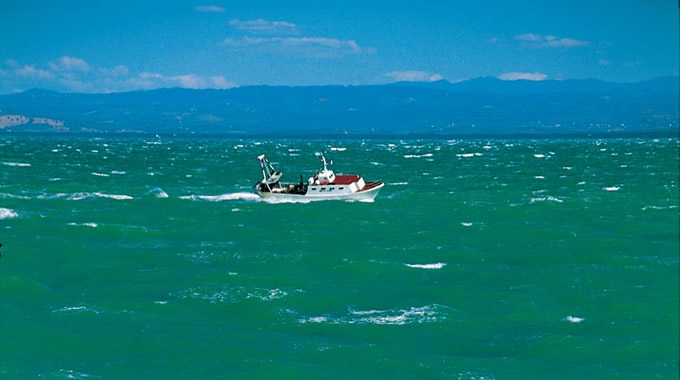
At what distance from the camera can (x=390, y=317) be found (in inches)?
1586

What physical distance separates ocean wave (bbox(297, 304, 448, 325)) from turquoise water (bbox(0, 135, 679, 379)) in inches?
4.1

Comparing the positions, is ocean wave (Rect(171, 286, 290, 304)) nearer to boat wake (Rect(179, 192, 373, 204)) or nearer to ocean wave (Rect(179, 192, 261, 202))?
boat wake (Rect(179, 192, 373, 204))

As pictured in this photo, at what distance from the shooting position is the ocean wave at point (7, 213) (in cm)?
7200

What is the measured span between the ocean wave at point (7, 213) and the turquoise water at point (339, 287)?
2.00ft

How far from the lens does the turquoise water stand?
34.4m

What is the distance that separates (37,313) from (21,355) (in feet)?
20.8

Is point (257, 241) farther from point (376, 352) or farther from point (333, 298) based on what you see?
point (376, 352)

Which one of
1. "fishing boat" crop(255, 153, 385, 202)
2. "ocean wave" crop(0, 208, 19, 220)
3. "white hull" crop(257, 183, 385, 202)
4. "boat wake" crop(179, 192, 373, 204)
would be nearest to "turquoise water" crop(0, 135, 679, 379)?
"ocean wave" crop(0, 208, 19, 220)

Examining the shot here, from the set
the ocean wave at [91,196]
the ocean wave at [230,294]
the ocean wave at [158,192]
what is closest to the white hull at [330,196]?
the ocean wave at [158,192]

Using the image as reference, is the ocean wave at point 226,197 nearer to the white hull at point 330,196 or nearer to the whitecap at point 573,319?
the white hull at point 330,196

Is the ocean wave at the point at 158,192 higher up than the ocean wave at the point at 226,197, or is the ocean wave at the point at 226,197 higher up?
the ocean wave at the point at 158,192

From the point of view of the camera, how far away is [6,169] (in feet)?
417

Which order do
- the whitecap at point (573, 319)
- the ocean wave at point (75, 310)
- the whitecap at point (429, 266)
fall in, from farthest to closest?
1. the whitecap at point (429, 266)
2. the ocean wave at point (75, 310)
3. the whitecap at point (573, 319)

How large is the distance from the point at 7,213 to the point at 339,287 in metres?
40.2
